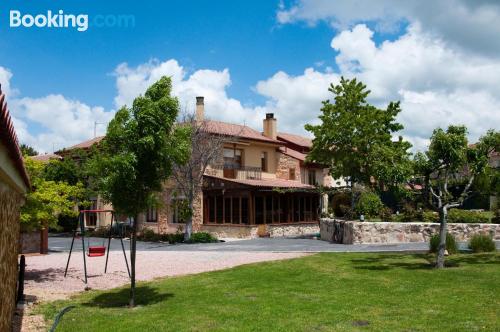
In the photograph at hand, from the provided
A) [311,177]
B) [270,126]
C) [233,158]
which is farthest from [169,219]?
[311,177]

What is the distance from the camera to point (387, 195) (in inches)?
1681

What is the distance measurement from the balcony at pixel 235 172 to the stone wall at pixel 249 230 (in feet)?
12.5

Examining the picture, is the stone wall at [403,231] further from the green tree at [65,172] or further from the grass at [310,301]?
the green tree at [65,172]

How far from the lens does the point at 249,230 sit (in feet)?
110

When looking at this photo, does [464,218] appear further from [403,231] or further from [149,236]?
[149,236]

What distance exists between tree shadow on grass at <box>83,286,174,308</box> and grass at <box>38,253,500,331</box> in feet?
0.08

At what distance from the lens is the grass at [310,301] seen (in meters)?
9.27

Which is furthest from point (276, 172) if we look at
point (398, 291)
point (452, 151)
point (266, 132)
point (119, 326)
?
point (119, 326)

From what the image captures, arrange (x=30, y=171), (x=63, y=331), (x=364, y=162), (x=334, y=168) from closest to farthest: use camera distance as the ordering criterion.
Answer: (x=63, y=331)
(x=30, y=171)
(x=364, y=162)
(x=334, y=168)

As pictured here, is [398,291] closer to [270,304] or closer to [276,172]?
[270,304]

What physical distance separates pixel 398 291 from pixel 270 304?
10.8 feet

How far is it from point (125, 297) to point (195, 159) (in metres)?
19.3

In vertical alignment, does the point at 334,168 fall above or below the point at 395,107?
below

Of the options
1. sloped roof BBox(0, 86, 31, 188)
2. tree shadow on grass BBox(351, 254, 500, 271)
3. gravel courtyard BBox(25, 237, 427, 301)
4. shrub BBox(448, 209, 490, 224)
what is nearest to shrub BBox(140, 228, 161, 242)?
gravel courtyard BBox(25, 237, 427, 301)
